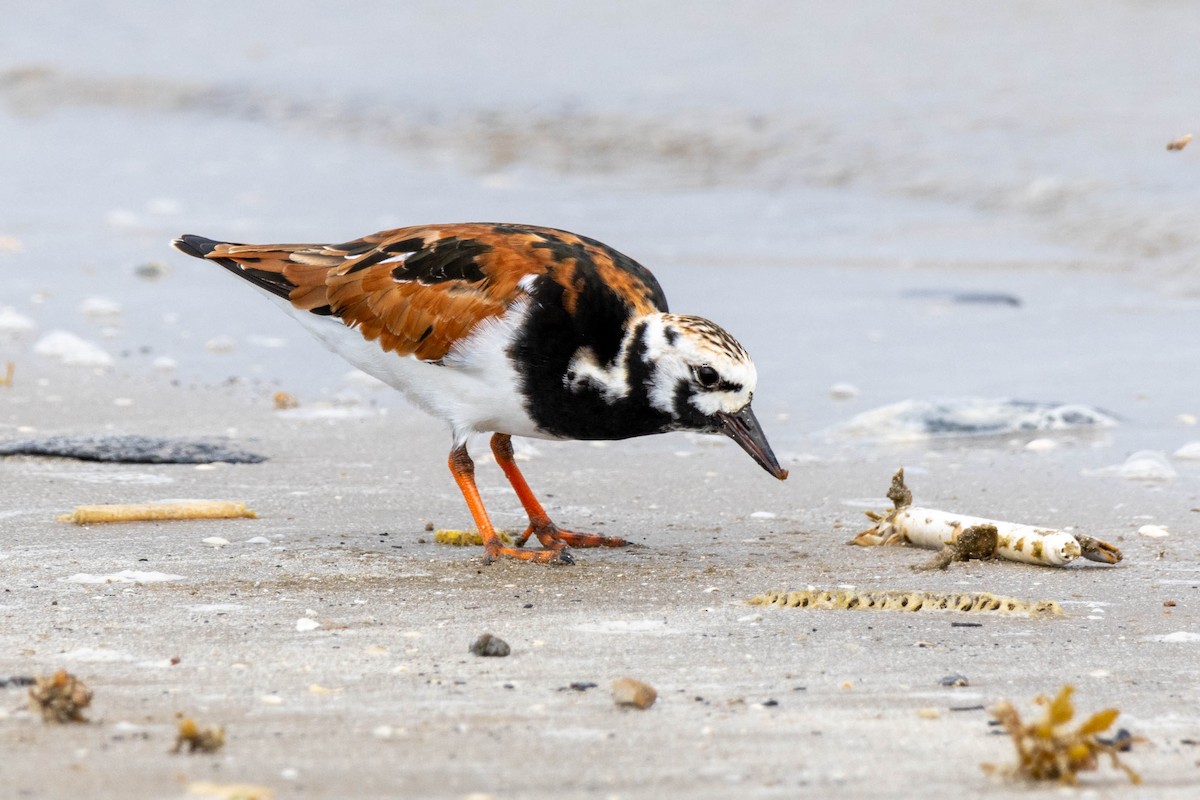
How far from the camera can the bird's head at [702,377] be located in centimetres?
401

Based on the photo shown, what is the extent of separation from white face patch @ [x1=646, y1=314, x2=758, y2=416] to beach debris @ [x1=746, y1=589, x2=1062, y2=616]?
1.89 ft

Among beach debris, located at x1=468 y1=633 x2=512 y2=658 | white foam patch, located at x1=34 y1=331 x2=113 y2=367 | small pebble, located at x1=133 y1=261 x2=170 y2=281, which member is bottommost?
beach debris, located at x1=468 y1=633 x2=512 y2=658

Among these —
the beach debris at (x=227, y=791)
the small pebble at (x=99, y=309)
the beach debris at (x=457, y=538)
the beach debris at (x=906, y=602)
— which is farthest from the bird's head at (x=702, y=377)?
the small pebble at (x=99, y=309)

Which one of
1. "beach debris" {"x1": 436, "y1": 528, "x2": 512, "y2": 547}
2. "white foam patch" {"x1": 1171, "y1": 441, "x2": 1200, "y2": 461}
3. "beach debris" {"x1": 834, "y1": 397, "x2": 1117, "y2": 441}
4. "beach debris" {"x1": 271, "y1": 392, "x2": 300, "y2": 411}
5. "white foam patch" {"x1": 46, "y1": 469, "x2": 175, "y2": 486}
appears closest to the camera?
"beach debris" {"x1": 436, "y1": 528, "x2": 512, "y2": 547}

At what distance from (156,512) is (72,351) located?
2660 mm

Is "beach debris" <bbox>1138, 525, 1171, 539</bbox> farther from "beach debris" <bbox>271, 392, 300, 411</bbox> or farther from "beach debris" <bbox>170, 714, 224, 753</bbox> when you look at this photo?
"beach debris" <bbox>271, 392, 300, 411</bbox>

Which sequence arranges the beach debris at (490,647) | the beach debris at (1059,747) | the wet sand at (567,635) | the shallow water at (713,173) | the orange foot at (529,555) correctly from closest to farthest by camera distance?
the beach debris at (1059,747) → the wet sand at (567,635) → the beach debris at (490,647) → the orange foot at (529,555) → the shallow water at (713,173)

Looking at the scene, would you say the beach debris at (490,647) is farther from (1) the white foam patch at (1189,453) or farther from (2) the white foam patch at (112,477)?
(1) the white foam patch at (1189,453)

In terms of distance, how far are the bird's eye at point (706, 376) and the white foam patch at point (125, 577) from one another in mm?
1405

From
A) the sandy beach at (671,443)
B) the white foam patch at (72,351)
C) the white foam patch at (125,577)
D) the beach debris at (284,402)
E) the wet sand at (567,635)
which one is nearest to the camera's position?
the wet sand at (567,635)

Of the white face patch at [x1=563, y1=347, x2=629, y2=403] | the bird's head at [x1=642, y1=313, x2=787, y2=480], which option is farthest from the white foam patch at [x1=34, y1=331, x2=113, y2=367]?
the bird's head at [x1=642, y1=313, x2=787, y2=480]

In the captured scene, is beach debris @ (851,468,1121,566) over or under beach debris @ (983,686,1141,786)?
over

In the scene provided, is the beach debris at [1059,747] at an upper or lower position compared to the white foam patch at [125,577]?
upper

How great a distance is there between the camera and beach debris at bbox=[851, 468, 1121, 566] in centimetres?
405
